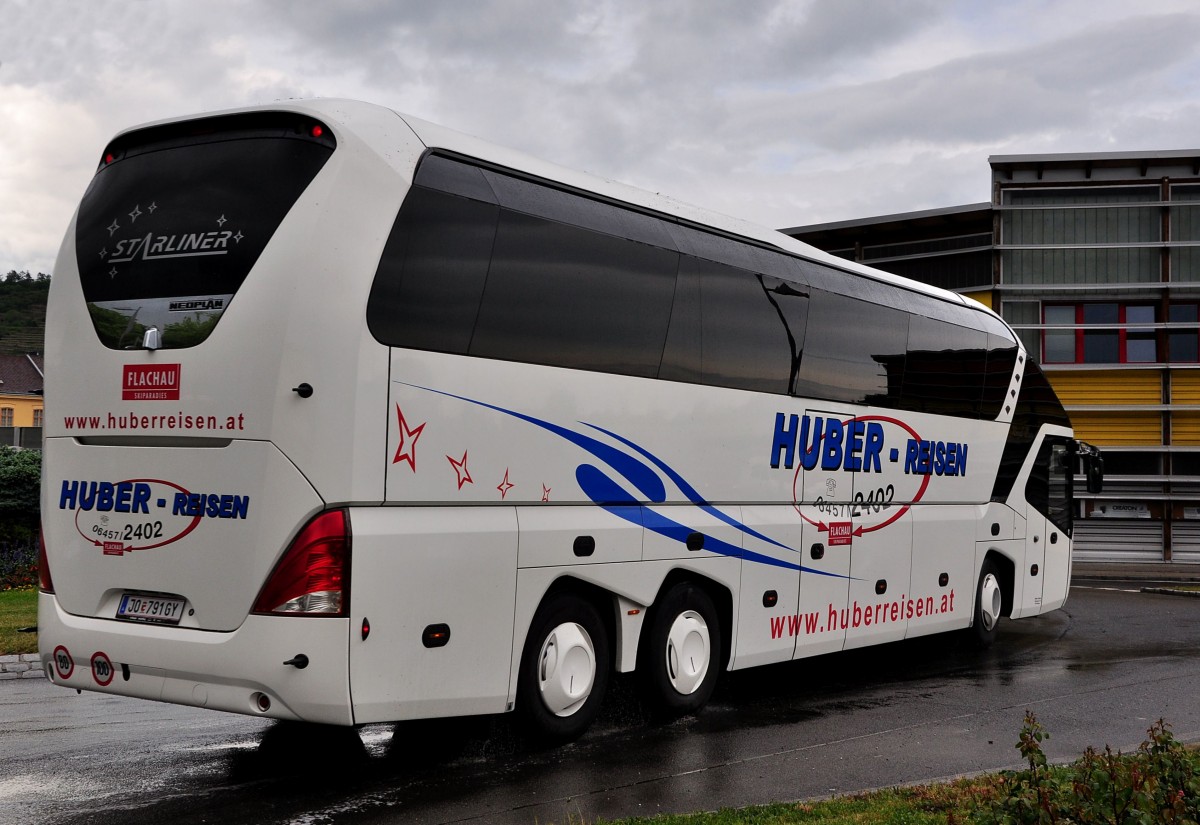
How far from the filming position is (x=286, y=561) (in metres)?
6.58

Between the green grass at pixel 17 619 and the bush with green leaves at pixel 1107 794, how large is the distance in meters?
→ 9.58

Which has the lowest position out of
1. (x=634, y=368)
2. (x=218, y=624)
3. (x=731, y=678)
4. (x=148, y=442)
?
(x=731, y=678)

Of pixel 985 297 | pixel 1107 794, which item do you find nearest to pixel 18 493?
pixel 1107 794

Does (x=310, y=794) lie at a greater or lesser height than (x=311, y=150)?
lesser

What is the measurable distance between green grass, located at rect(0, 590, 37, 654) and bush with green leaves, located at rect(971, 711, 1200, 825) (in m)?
9.58

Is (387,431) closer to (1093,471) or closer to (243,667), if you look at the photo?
(243,667)

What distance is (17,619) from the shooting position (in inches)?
532

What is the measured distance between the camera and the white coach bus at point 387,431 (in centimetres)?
663

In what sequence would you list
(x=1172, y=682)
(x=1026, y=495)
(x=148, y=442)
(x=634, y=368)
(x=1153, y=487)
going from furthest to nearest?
(x=1153, y=487), (x=1026, y=495), (x=1172, y=682), (x=634, y=368), (x=148, y=442)

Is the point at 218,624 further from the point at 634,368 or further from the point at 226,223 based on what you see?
the point at 634,368

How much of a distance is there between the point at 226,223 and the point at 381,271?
A: 3.01ft

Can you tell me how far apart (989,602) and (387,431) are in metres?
9.26

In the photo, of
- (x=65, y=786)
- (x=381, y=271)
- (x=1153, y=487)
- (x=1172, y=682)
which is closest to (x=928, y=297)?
(x=1172, y=682)

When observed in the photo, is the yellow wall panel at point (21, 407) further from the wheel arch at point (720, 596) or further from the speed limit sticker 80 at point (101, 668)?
the speed limit sticker 80 at point (101, 668)
